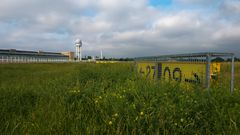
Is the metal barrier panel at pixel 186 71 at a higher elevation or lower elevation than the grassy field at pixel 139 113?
higher

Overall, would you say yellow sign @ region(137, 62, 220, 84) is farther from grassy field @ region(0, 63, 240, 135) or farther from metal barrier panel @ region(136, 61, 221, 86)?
grassy field @ region(0, 63, 240, 135)

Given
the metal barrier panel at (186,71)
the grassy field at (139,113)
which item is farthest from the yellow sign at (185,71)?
the grassy field at (139,113)

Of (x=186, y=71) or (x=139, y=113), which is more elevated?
(x=186, y=71)

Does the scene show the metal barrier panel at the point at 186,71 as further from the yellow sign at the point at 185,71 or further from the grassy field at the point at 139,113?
the grassy field at the point at 139,113

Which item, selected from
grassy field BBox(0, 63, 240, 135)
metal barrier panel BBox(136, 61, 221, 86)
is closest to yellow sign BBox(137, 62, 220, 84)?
metal barrier panel BBox(136, 61, 221, 86)

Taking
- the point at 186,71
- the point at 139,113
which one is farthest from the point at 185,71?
the point at 139,113

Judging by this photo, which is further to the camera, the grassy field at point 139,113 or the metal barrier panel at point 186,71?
the metal barrier panel at point 186,71

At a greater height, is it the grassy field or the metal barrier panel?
the metal barrier panel

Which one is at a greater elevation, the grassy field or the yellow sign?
→ the yellow sign

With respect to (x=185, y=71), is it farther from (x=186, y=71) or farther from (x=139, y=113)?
(x=139, y=113)

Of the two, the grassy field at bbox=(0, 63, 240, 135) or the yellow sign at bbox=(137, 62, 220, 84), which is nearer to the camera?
the grassy field at bbox=(0, 63, 240, 135)

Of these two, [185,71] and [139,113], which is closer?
[139,113]

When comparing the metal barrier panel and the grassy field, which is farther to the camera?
the metal barrier panel

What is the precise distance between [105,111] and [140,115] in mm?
856
